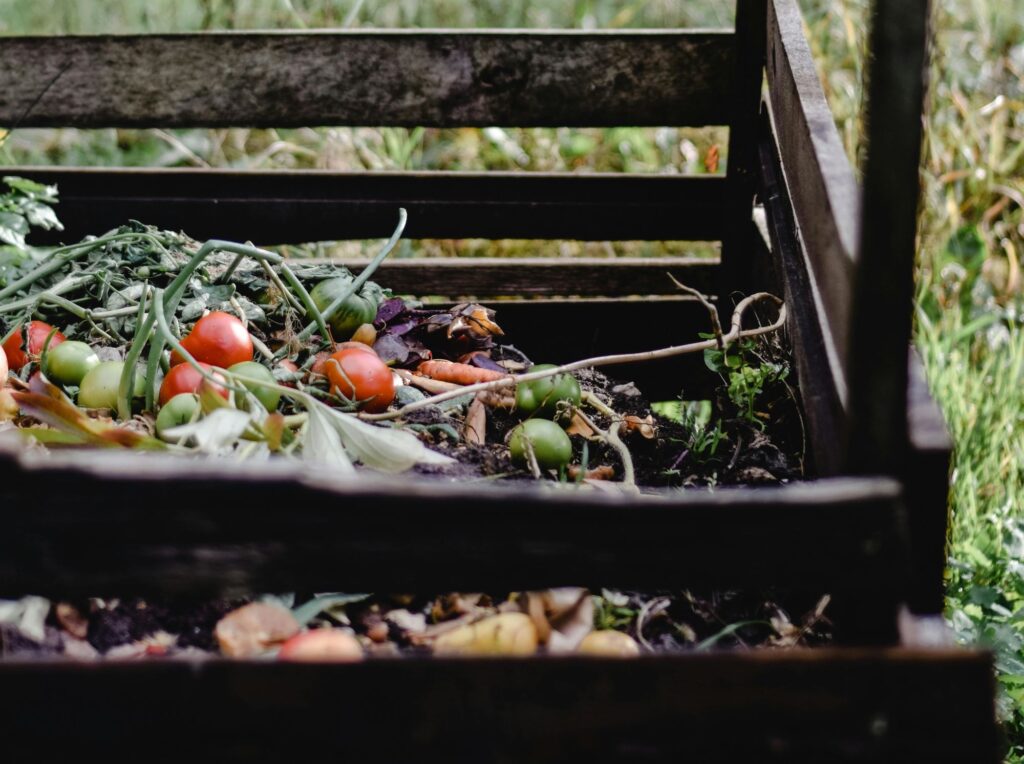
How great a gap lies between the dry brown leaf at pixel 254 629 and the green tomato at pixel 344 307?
0.84 metres

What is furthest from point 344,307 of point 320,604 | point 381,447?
point 320,604

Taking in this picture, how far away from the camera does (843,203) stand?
60.0 inches

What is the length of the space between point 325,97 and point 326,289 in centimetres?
84

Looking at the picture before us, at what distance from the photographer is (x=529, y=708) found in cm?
113

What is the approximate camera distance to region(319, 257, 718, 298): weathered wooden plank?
304cm

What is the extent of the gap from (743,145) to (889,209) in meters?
1.66

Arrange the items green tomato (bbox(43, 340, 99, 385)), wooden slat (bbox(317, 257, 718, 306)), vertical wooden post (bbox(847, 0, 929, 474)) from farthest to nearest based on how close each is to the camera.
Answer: wooden slat (bbox(317, 257, 718, 306)), green tomato (bbox(43, 340, 99, 385)), vertical wooden post (bbox(847, 0, 929, 474))

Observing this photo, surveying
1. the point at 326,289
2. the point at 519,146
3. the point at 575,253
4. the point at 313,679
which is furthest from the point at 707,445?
the point at 519,146

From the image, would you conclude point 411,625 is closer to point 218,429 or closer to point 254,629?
point 254,629

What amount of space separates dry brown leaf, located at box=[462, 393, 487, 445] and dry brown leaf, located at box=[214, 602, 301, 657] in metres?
0.59

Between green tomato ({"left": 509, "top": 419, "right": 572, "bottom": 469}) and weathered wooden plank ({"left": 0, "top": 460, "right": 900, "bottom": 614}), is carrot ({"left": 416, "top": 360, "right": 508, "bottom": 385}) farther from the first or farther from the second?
weathered wooden plank ({"left": 0, "top": 460, "right": 900, "bottom": 614})

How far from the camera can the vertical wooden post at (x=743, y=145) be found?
8.57ft

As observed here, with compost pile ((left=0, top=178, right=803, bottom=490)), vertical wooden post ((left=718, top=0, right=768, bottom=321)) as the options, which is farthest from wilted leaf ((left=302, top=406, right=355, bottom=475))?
vertical wooden post ((left=718, top=0, right=768, bottom=321))

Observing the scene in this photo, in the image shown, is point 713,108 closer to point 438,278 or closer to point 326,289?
point 438,278
